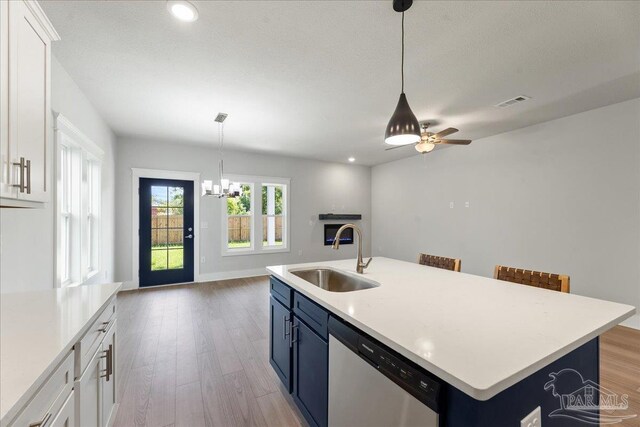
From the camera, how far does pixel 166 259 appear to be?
5.22 meters

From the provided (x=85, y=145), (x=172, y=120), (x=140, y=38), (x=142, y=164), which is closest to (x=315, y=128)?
(x=172, y=120)

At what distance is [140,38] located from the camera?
2123 mm

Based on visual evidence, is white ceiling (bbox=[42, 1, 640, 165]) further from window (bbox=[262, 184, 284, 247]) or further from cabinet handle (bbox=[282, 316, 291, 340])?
window (bbox=[262, 184, 284, 247])

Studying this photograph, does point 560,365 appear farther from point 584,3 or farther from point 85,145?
point 85,145

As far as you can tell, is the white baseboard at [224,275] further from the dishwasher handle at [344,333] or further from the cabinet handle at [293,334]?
the dishwasher handle at [344,333]

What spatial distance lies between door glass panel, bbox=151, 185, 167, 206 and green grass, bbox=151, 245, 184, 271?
0.84 metres

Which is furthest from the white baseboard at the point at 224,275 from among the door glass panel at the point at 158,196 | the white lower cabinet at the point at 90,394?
the white lower cabinet at the point at 90,394

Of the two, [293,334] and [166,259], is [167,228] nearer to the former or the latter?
[166,259]

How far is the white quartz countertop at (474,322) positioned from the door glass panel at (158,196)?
14.3 ft

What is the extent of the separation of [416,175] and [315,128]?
9.97 ft

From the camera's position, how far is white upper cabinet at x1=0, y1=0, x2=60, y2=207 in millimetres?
1132

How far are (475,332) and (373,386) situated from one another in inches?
18.6

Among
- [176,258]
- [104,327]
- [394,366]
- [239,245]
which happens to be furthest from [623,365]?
[176,258]

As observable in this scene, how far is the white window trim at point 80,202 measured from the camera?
2383mm
